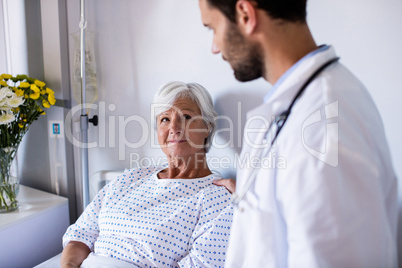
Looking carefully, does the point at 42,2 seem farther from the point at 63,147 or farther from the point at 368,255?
the point at 368,255

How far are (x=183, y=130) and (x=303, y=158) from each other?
839mm

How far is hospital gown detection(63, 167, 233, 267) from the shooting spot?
1.15 metres

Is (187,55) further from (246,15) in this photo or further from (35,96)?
(246,15)

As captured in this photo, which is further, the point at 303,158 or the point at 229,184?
the point at 229,184

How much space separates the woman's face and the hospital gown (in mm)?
125

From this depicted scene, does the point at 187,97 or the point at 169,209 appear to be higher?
the point at 187,97

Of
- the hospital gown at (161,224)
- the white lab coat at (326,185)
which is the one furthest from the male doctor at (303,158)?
the hospital gown at (161,224)

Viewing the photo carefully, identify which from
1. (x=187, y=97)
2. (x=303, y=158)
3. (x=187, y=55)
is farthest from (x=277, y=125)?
(x=187, y=55)

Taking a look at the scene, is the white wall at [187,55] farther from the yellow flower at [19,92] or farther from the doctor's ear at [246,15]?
the doctor's ear at [246,15]

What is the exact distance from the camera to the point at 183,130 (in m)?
1.37

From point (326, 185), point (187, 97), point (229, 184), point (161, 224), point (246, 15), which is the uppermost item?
point (246, 15)

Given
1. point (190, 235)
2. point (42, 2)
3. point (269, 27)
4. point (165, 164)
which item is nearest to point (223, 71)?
point (165, 164)

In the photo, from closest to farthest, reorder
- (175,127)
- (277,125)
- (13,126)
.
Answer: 1. (277,125)
2. (175,127)
3. (13,126)

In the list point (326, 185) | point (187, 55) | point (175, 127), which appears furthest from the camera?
point (187, 55)
